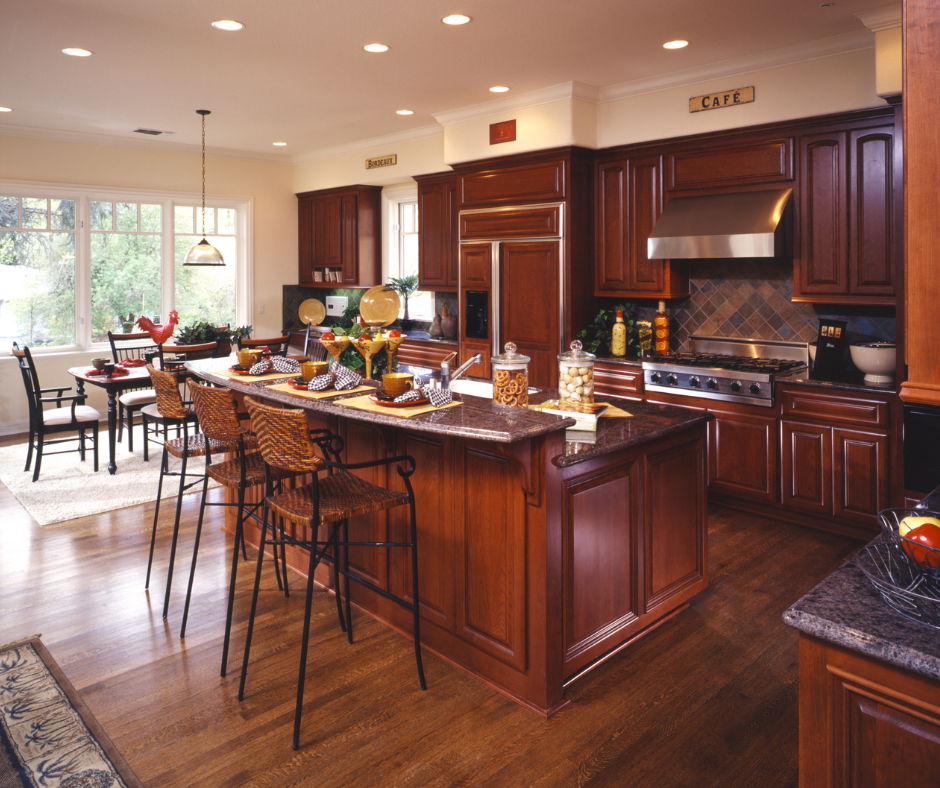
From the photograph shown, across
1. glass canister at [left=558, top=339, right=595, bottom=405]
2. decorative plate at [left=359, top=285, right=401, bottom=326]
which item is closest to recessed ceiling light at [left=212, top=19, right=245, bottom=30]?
decorative plate at [left=359, top=285, right=401, bottom=326]

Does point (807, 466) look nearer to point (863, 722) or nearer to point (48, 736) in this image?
point (863, 722)

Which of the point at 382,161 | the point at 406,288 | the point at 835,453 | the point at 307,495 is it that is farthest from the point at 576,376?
the point at 382,161

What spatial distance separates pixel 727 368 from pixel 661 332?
87 centimetres

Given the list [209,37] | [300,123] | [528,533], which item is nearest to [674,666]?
[528,533]

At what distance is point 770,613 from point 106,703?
2707 millimetres

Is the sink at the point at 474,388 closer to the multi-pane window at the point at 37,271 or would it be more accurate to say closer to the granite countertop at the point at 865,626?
the granite countertop at the point at 865,626

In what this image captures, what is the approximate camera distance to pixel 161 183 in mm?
7336

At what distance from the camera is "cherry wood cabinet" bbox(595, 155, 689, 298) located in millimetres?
4957

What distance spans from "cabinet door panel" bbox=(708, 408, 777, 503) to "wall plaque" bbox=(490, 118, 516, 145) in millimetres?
2603

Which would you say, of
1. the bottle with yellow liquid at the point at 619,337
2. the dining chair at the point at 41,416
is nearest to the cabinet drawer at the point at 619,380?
the bottle with yellow liquid at the point at 619,337

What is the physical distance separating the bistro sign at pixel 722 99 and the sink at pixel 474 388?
Answer: 2.60 metres

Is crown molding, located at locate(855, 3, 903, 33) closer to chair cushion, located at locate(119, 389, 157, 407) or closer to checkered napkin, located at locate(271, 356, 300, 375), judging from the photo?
checkered napkin, located at locate(271, 356, 300, 375)

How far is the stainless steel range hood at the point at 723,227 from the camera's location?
4238 mm

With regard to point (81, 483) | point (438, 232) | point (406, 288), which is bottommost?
point (81, 483)
